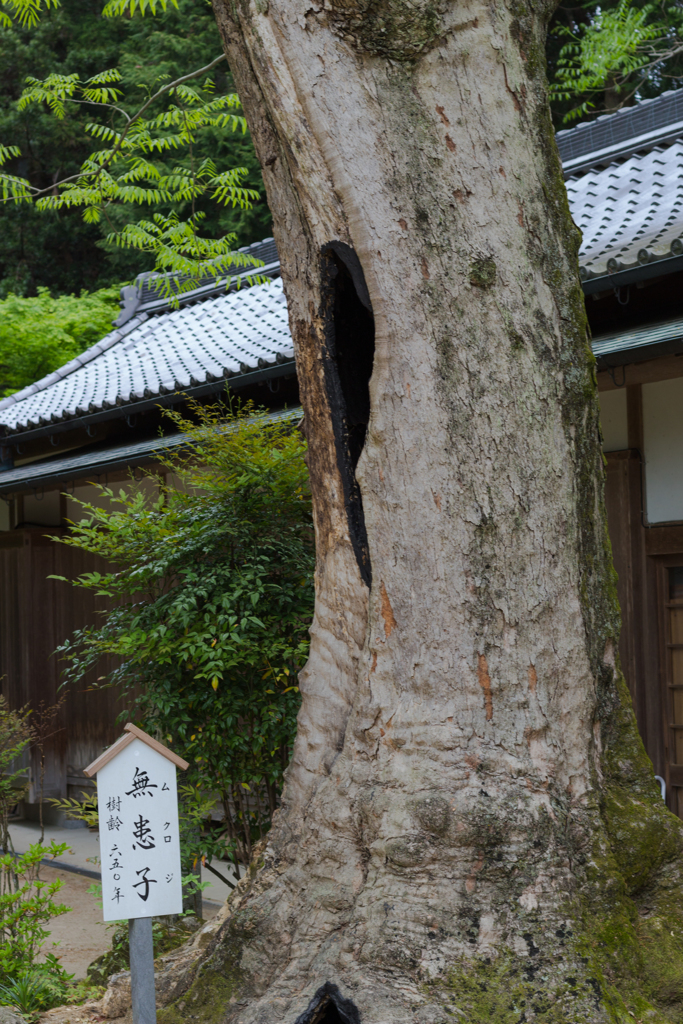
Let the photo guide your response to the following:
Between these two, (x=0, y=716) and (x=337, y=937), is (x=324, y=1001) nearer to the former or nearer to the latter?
(x=337, y=937)

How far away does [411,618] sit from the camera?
2625 millimetres

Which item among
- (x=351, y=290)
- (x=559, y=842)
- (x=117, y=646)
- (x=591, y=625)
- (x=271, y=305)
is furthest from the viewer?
(x=271, y=305)

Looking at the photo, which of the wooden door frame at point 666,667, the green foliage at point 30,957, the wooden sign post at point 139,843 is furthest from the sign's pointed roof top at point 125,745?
the wooden door frame at point 666,667

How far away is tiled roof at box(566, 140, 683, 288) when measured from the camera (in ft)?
15.6

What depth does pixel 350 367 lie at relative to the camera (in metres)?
Result: 2.90

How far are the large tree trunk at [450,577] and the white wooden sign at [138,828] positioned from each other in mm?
311

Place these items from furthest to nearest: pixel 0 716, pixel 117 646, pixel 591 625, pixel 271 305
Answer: pixel 271 305 → pixel 0 716 → pixel 117 646 → pixel 591 625

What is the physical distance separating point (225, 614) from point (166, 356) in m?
6.14

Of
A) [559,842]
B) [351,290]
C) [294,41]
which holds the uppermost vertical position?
[294,41]

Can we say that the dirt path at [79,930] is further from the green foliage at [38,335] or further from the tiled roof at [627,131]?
the green foliage at [38,335]

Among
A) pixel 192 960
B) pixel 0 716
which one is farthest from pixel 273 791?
pixel 0 716

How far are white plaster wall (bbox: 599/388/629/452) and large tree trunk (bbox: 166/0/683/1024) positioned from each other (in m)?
3.00

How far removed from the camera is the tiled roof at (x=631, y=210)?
476 centimetres

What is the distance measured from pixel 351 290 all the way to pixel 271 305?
22.7 ft
